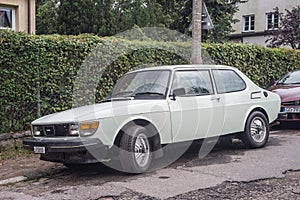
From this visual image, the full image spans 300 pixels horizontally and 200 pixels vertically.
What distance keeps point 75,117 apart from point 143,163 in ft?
4.10

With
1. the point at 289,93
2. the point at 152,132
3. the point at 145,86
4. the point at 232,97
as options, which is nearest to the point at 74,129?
the point at 152,132

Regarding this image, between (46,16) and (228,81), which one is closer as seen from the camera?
(228,81)

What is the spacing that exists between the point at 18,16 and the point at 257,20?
867 inches

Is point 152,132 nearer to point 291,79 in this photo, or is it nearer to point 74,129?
point 74,129

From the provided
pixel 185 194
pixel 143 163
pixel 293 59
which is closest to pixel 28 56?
pixel 143 163

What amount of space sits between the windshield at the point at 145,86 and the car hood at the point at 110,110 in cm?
27

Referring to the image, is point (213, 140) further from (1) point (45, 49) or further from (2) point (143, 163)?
(1) point (45, 49)

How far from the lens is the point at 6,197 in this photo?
573 centimetres

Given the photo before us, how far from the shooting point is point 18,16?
1528cm

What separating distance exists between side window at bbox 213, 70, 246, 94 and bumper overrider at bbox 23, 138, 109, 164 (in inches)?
108

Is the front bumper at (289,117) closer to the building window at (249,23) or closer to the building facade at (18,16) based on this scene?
the building facade at (18,16)

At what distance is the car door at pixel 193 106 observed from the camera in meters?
7.02

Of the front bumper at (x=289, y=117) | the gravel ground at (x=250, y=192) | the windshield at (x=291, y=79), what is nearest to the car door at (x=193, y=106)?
the gravel ground at (x=250, y=192)

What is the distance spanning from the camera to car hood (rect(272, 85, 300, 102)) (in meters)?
10.6
